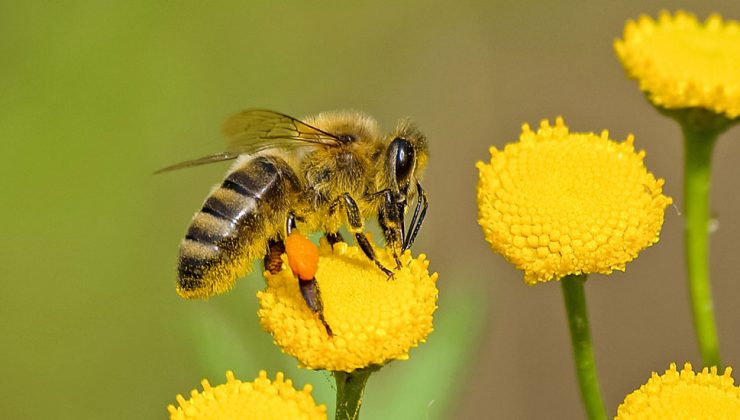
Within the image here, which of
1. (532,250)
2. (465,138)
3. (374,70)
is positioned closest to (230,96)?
(374,70)

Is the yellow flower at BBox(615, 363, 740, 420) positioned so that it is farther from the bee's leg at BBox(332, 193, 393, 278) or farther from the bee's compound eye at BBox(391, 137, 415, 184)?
the bee's compound eye at BBox(391, 137, 415, 184)

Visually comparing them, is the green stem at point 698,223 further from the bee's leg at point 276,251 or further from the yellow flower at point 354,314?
the bee's leg at point 276,251

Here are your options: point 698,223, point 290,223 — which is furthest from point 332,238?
point 698,223

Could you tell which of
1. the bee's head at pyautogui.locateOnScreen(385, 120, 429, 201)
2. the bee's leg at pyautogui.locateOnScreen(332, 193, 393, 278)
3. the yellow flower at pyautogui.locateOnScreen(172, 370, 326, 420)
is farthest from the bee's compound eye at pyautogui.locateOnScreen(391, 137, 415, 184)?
the yellow flower at pyautogui.locateOnScreen(172, 370, 326, 420)

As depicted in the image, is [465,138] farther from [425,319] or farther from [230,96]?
[425,319]

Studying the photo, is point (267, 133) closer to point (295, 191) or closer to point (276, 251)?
point (295, 191)

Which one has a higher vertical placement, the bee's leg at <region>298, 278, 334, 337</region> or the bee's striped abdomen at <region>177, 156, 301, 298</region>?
the bee's striped abdomen at <region>177, 156, 301, 298</region>

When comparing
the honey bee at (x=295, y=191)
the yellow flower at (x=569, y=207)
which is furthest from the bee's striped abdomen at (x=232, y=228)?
the yellow flower at (x=569, y=207)
